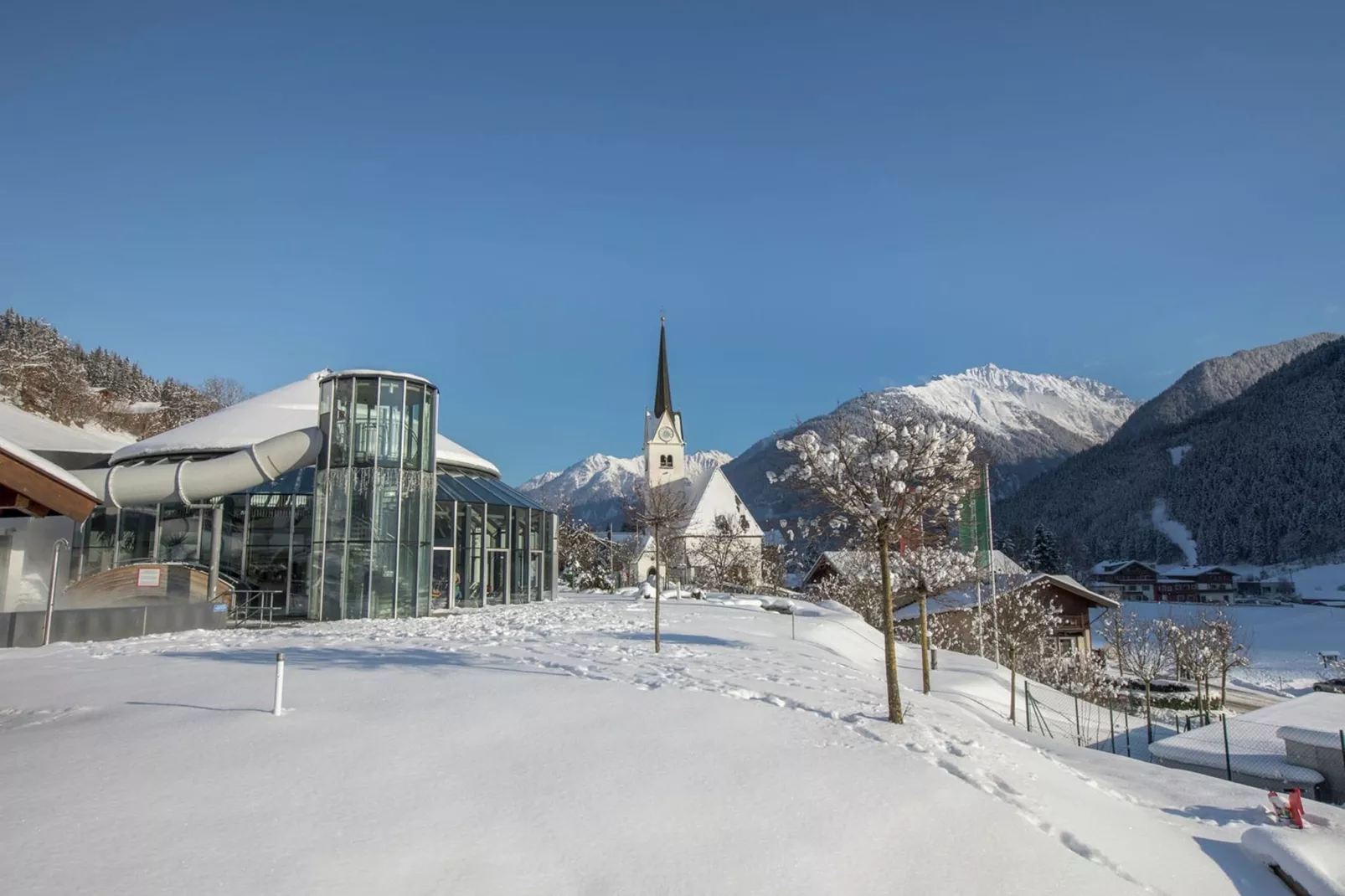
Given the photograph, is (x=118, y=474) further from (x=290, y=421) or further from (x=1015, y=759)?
(x=1015, y=759)

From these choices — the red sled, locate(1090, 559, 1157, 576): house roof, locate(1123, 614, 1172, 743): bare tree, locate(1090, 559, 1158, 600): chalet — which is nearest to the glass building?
the red sled

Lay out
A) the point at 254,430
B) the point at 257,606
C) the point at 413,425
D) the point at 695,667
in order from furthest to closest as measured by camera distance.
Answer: the point at 254,430, the point at 413,425, the point at 257,606, the point at 695,667

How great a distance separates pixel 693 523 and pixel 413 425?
3874 cm

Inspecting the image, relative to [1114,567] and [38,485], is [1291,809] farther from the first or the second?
[1114,567]

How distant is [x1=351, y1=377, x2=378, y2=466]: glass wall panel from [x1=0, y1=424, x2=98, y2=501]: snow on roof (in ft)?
48.7

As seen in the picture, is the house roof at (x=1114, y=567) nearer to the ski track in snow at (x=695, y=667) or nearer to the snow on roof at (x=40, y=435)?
the ski track in snow at (x=695, y=667)

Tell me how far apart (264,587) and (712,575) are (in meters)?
27.3

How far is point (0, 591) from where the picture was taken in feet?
58.9

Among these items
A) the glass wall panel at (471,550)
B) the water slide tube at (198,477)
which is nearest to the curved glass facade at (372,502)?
the water slide tube at (198,477)

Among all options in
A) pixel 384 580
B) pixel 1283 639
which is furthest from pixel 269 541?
pixel 1283 639

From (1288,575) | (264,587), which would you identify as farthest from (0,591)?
(1288,575)

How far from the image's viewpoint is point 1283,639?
60344mm

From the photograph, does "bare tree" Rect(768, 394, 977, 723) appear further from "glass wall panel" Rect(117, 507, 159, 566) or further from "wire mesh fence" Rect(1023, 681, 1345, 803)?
"glass wall panel" Rect(117, 507, 159, 566)

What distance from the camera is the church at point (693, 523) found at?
46.2m
